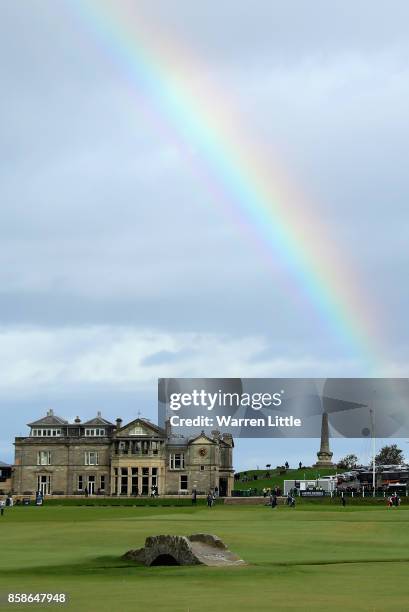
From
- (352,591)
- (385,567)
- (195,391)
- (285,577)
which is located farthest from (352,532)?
(195,391)

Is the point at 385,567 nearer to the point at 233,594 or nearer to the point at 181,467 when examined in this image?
the point at 233,594

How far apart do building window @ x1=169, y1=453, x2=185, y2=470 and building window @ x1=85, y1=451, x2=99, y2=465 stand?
1250 centimetres

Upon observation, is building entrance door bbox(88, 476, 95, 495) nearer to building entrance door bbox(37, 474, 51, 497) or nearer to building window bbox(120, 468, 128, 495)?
building window bbox(120, 468, 128, 495)

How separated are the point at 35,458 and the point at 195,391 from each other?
3189cm

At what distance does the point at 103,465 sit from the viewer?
174125 mm

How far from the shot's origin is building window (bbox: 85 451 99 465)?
174m

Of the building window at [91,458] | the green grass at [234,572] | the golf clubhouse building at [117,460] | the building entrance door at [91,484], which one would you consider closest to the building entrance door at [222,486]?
the golf clubhouse building at [117,460]

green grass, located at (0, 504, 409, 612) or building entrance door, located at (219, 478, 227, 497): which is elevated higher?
building entrance door, located at (219, 478, 227, 497)

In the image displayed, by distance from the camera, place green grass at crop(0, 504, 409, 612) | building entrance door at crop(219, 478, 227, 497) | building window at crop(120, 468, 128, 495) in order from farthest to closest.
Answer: building window at crop(120, 468, 128, 495) → building entrance door at crop(219, 478, 227, 497) → green grass at crop(0, 504, 409, 612)

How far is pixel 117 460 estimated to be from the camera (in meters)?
172

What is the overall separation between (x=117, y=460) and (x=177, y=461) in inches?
390

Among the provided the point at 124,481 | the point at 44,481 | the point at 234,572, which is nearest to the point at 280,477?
the point at 124,481

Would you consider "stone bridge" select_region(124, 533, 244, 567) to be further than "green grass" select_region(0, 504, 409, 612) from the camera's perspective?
Yes

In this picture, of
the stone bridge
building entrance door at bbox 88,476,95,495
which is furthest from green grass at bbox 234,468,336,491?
the stone bridge
